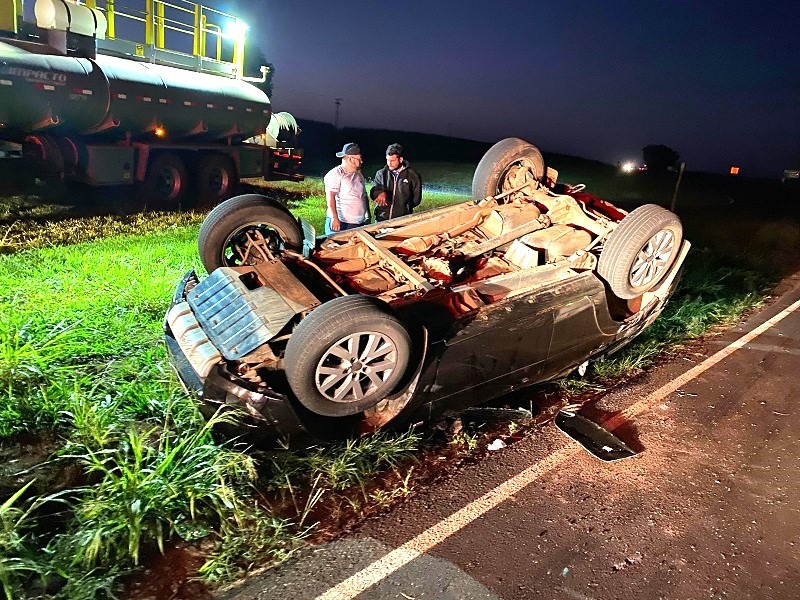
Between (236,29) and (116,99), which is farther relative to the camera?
(236,29)

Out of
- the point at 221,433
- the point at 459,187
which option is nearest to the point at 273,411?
the point at 221,433

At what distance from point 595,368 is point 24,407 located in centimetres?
397

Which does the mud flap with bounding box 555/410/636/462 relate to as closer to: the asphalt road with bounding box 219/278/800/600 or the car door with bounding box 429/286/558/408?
the asphalt road with bounding box 219/278/800/600

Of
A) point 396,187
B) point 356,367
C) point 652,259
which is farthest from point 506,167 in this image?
point 356,367

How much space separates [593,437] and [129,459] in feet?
9.01

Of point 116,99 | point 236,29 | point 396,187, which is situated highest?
point 236,29

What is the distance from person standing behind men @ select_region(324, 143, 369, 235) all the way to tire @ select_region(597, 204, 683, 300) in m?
2.53

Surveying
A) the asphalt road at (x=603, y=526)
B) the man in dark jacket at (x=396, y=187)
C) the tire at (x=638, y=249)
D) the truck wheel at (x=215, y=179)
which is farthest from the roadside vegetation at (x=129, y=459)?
the truck wheel at (x=215, y=179)

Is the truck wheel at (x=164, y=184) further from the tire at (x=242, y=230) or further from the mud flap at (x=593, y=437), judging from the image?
the mud flap at (x=593, y=437)

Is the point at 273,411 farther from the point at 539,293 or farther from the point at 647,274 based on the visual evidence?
the point at 647,274

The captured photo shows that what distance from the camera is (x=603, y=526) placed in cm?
288

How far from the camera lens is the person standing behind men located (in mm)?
5566

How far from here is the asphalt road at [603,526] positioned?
2490 millimetres

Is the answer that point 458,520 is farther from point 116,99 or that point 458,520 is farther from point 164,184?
point 164,184
